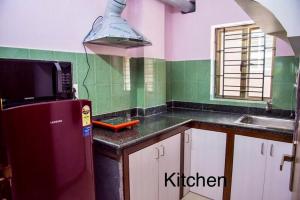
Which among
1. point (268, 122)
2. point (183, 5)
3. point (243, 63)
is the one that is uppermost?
point (183, 5)

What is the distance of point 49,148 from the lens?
99cm

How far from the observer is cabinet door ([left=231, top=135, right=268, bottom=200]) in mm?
1716

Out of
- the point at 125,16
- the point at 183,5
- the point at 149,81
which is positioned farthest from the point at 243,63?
the point at 125,16

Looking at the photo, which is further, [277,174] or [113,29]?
[277,174]

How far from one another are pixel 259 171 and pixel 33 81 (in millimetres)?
1873

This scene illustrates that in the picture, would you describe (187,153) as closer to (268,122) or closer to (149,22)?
(268,122)

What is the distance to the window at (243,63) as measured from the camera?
2.16 metres

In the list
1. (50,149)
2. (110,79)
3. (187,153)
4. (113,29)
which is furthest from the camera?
(187,153)

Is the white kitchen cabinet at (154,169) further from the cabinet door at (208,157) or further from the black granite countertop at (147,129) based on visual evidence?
the cabinet door at (208,157)

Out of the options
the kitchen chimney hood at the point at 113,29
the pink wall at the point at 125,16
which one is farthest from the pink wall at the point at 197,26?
the kitchen chimney hood at the point at 113,29

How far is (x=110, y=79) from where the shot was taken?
1.92 metres

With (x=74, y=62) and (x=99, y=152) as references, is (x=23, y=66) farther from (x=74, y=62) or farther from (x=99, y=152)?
(x=99, y=152)

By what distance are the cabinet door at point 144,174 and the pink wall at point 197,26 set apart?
1463 mm

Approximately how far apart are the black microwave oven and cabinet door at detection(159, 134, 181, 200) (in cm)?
87
